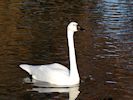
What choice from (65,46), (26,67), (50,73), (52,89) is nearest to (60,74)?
(50,73)

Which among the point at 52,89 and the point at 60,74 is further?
the point at 60,74

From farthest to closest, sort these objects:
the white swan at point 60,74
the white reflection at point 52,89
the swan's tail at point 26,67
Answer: the swan's tail at point 26,67 < the white swan at point 60,74 < the white reflection at point 52,89

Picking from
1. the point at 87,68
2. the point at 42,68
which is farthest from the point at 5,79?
the point at 87,68

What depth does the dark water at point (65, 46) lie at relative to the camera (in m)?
11.8

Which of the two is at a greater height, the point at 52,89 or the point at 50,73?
the point at 50,73

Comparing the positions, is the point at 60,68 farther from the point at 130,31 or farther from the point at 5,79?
the point at 130,31

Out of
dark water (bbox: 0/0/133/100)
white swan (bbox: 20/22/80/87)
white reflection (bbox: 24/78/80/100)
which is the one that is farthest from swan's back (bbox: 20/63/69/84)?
dark water (bbox: 0/0/133/100)

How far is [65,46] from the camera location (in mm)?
15836

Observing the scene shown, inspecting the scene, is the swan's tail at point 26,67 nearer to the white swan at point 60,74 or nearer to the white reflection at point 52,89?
the white swan at point 60,74

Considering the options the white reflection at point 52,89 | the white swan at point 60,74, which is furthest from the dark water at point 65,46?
the white swan at point 60,74

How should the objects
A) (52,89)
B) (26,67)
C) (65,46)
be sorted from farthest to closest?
(65,46) < (26,67) < (52,89)

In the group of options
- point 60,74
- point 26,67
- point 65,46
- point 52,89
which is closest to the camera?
point 52,89

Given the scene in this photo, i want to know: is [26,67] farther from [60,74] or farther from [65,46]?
[65,46]

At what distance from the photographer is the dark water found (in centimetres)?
1180
